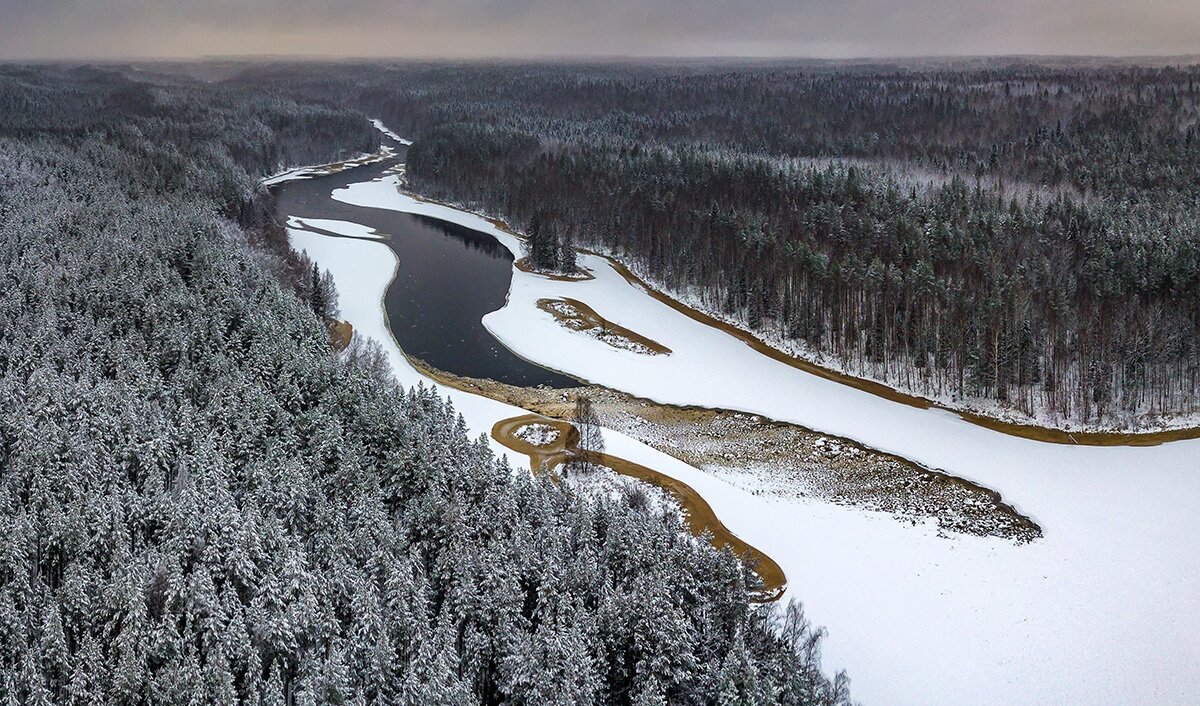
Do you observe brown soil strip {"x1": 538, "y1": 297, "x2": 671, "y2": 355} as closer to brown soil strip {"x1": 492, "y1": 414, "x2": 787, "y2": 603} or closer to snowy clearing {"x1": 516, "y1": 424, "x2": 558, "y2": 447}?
brown soil strip {"x1": 492, "y1": 414, "x2": 787, "y2": 603}

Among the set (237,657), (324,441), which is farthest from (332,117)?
(237,657)

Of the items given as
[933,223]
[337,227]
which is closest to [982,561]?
[933,223]

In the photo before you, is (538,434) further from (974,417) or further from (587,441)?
(974,417)

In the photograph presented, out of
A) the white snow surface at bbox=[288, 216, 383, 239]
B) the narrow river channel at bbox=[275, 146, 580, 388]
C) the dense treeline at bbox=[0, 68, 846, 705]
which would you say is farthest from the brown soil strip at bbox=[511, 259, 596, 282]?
the dense treeline at bbox=[0, 68, 846, 705]

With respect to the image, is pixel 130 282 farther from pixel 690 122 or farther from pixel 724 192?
pixel 690 122

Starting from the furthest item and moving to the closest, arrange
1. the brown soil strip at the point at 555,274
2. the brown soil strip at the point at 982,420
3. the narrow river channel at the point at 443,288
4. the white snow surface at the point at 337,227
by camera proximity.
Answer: the white snow surface at the point at 337,227 < the brown soil strip at the point at 555,274 < the narrow river channel at the point at 443,288 < the brown soil strip at the point at 982,420

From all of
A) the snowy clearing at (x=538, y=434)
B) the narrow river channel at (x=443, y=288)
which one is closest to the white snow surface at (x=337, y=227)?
the narrow river channel at (x=443, y=288)

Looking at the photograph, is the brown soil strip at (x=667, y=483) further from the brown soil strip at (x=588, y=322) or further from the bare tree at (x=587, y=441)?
the brown soil strip at (x=588, y=322)
